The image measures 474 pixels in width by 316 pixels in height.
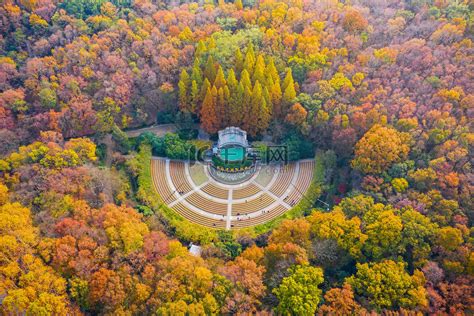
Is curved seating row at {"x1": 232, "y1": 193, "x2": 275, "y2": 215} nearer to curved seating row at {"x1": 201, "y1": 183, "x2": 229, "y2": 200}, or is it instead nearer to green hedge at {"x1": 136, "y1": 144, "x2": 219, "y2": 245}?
curved seating row at {"x1": 201, "y1": 183, "x2": 229, "y2": 200}

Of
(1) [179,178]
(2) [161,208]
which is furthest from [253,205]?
(2) [161,208]

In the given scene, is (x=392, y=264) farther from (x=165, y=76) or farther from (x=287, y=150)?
(x=165, y=76)

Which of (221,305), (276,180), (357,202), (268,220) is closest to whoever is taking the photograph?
(221,305)

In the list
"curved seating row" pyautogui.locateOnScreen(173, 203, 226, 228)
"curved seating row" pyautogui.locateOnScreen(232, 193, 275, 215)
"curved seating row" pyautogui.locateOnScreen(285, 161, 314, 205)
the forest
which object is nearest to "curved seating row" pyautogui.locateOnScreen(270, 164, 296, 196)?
"curved seating row" pyautogui.locateOnScreen(285, 161, 314, 205)

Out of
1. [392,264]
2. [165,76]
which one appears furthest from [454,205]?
[165,76]

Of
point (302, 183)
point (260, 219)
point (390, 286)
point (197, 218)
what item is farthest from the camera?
point (302, 183)

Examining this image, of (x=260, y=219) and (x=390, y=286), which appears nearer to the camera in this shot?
(x=390, y=286)

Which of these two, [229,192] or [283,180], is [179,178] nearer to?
[229,192]
